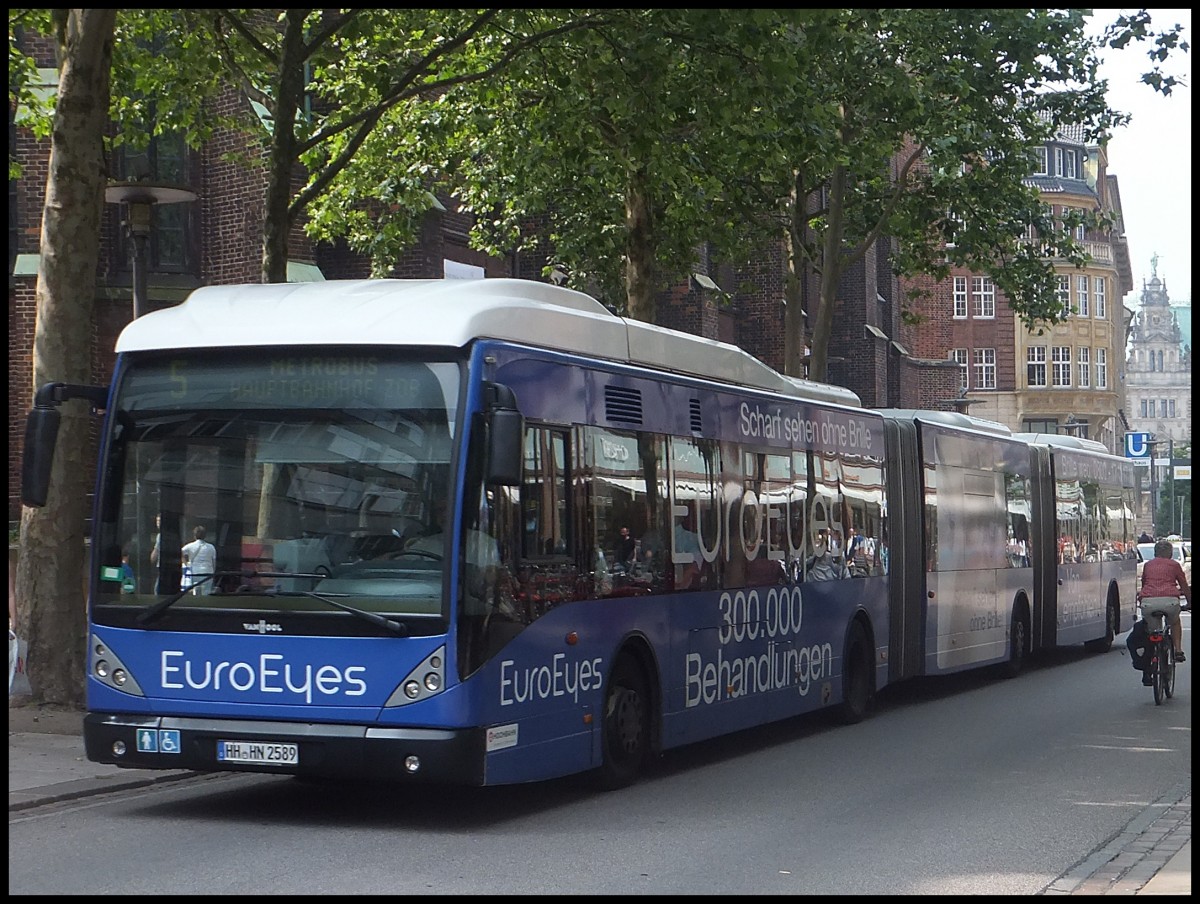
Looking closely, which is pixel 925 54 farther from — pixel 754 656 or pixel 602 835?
pixel 602 835

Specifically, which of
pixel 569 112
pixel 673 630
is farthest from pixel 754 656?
pixel 569 112

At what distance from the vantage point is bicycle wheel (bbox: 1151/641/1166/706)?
1978 cm

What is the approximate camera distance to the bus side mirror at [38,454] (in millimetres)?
10312

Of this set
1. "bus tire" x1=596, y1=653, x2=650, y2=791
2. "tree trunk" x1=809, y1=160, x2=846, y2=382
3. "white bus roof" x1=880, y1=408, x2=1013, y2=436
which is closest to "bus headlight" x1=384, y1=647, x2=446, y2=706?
"bus tire" x1=596, y1=653, x2=650, y2=791

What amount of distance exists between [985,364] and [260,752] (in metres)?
85.0

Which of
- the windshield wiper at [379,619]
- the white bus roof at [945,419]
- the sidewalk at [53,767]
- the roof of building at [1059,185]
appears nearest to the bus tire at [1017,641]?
the white bus roof at [945,419]

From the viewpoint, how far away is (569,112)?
2139 cm

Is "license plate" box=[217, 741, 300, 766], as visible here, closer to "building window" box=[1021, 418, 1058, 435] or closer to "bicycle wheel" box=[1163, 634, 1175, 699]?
"bicycle wheel" box=[1163, 634, 1175, 699]

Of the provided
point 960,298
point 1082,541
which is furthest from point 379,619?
point 960,298

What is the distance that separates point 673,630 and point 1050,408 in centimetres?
8361

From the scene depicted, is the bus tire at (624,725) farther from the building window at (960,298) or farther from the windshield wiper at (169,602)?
the building window at (960,298)

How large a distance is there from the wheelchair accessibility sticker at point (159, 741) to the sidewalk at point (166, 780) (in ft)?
3.43

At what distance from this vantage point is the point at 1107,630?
97.0ft

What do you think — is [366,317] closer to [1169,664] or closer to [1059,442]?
[1169,664]
